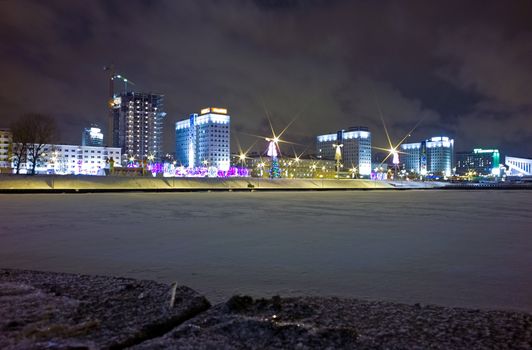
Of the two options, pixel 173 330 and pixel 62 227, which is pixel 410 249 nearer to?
pixel 173 330

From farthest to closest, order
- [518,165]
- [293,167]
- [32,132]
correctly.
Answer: [518,165]
[293,167]
[32,132]

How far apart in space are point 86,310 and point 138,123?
18973 centimetres

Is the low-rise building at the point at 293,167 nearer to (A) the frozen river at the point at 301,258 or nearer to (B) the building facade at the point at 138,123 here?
(B) the building facade at the point at 138,123

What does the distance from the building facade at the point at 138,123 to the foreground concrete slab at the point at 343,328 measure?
596ft

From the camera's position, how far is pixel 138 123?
182625 millimetres

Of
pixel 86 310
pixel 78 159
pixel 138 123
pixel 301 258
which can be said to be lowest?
pixel 301 258

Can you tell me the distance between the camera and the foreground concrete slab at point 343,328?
113 inches

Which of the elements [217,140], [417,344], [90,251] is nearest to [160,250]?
[90,251]

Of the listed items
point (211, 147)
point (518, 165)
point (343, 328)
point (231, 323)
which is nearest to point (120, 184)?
point (231, 323)

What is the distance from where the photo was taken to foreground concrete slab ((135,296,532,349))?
286cm

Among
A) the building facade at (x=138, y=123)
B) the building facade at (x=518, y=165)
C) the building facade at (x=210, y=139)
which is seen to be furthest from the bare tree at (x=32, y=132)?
the building facade at (x=518, y=165)

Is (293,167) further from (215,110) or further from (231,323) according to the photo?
(231,323)

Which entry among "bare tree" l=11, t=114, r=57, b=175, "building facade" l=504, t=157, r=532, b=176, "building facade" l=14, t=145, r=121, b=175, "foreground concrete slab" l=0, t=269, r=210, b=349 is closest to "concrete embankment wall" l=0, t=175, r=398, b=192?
"bare tree" l=11, t=114, r=57, b=175

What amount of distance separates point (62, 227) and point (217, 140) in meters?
152
